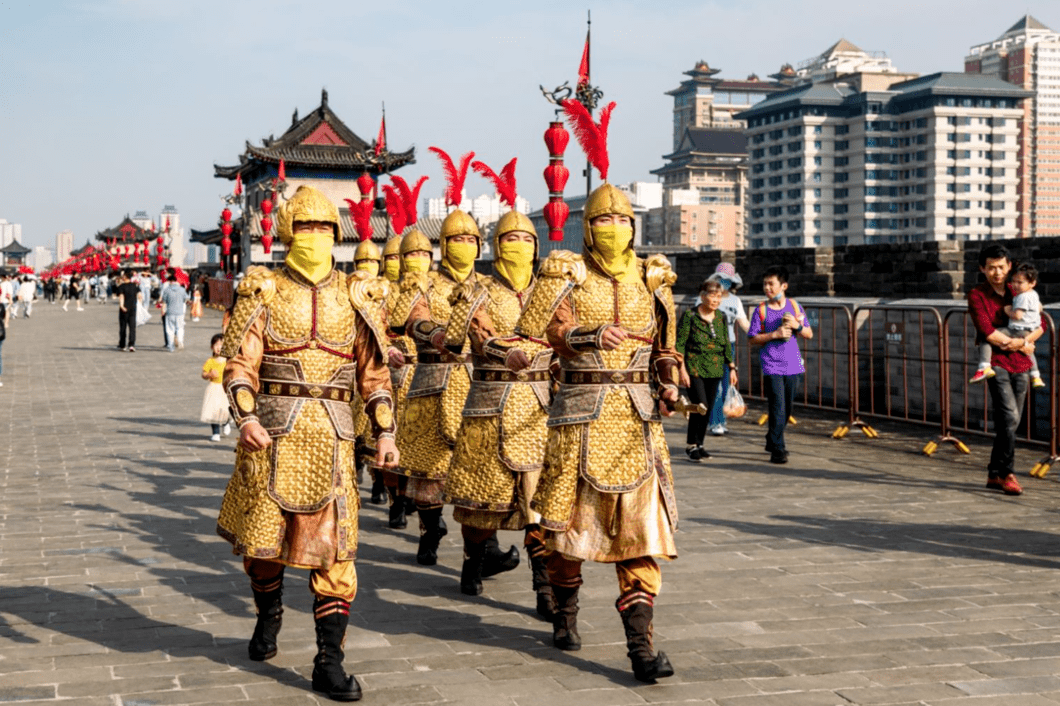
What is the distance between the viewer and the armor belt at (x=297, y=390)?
524 cm

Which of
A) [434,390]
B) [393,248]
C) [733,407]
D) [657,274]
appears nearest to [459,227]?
[434,390]

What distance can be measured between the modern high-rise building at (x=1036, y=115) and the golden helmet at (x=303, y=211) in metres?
151

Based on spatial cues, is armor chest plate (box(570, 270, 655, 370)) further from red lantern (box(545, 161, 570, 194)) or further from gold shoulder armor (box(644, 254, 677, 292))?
red lantern (box(545, 161, 570, 194))

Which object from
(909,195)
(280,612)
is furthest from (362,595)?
(909,195)

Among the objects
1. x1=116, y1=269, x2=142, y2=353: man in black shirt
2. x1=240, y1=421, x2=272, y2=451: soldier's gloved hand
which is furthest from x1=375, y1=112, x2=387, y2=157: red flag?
x1=116, y1=269, x2=142, y2=353: man in black shirt

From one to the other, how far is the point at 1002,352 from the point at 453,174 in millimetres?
4170

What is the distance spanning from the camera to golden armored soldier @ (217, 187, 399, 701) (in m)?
5.11

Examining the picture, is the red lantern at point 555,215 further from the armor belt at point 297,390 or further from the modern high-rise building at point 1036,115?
the modern high-rise building at point 1036,115

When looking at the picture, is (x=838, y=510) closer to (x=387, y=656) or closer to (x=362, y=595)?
(x=362, y=595)

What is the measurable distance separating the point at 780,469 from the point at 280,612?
250 inches

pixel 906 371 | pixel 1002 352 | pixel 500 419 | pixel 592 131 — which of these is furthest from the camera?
pixel 906 371

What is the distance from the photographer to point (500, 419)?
6.47 metres

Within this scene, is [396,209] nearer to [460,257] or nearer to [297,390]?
[460,257]

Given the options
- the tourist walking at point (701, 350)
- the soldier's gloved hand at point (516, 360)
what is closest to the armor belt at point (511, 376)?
the soldier's gloved hand at point (516, 360)
